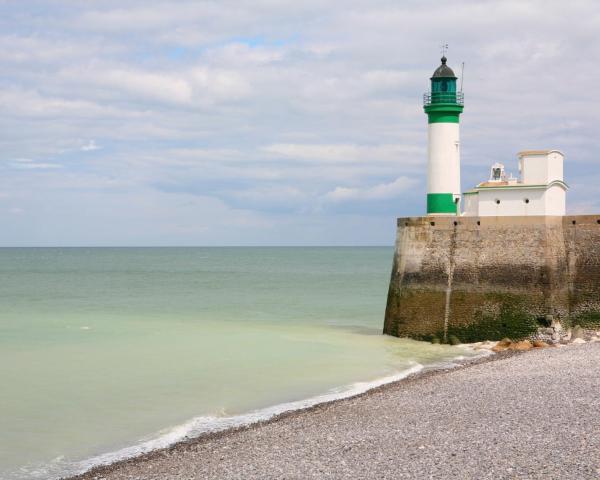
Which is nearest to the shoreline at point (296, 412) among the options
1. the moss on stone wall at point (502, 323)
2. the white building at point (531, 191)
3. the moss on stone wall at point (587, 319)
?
the moss on stone wall at point (502, 323)

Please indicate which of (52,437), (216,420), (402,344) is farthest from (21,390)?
(402,344)

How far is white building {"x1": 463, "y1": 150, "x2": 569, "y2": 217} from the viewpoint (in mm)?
18969

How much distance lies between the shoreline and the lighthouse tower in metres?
4.47

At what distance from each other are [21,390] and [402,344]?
29.9 ft

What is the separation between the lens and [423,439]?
9.32 metres

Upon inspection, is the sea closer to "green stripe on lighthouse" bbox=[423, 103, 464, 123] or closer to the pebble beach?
the pebble beach

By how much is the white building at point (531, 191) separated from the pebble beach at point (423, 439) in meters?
6.65

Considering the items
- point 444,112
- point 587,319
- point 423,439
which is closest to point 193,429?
point 423,439

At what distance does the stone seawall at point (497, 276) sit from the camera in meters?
18.0

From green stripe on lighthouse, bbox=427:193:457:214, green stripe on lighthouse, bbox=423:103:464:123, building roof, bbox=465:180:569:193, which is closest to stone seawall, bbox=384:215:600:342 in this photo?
building roof, bbox=465:180:569:193

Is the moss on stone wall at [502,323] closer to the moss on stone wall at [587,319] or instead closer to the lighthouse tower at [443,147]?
the moss on stone wall at [587,319]

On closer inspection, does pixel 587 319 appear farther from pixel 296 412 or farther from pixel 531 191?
pixel 296 412

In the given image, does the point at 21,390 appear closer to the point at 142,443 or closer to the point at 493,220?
the point at 142,443

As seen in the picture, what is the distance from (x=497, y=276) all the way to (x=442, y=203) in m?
3.24
